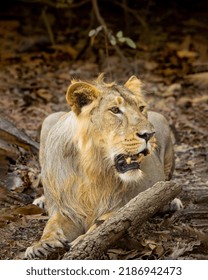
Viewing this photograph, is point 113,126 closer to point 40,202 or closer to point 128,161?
point 128,161

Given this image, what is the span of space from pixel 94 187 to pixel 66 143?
333mm

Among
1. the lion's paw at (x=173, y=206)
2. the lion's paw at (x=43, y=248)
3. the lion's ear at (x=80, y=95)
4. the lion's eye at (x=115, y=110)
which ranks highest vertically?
the lion's ear at (x=80, y=95)

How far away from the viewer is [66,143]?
18.5ft

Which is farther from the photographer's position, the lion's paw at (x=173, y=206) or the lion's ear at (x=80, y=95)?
the lion's paw at (x=173, y=206)

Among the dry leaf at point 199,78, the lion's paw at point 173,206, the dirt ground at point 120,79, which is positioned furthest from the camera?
the dry leaf at point 199,78

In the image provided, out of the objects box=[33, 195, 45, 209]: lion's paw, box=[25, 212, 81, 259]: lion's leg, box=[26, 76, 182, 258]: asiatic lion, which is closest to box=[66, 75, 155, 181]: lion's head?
box=[26, 76, 182, 258]: asiatic lion

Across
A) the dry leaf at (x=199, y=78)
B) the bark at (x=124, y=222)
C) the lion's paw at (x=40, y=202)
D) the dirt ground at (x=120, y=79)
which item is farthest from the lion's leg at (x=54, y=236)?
the dry leaf at (x=199, y=78)

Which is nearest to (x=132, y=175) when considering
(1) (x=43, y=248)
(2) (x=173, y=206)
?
(1) (x=43, y=248)

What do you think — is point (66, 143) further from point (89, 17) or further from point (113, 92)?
point (89, 17)

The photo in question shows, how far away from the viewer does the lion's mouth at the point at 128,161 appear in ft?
17.5

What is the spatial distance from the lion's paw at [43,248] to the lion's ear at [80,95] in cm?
82

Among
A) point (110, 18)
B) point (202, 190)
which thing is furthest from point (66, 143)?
point (110, 18)

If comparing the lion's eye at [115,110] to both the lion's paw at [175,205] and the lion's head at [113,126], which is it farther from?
the lion's paw at [175,205]

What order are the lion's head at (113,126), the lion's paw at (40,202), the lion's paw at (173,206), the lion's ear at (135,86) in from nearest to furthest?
the lion's head at (113,126) < the lion's ear at (135,86) < the lion's paw at (173,206) < the lion's paw at (40,202)
